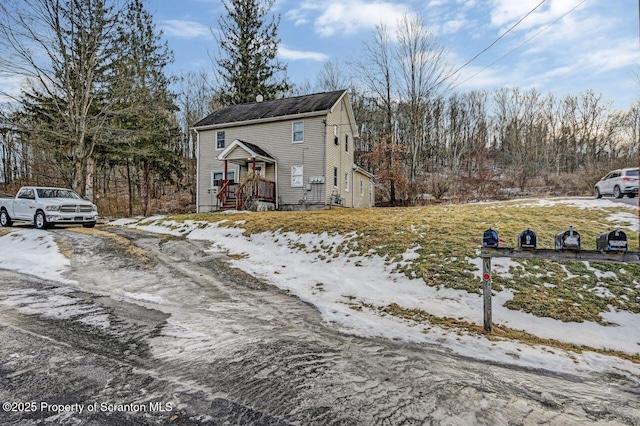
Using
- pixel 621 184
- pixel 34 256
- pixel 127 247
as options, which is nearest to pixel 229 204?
pixel 127 247

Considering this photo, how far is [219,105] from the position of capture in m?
31.0

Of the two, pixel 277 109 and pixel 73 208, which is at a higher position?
pixel 277 109

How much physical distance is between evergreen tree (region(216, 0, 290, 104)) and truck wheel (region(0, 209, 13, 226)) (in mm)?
19552

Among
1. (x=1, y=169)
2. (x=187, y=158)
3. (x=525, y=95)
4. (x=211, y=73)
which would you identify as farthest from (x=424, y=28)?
(x=1, y=169)

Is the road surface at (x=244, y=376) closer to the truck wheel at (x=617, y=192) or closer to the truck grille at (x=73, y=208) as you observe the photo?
the truck grille at (x=73, y=208)

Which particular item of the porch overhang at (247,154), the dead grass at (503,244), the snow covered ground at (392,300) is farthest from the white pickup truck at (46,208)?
the porch overhang at (247,154)

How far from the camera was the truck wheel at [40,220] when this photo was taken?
11.8 m

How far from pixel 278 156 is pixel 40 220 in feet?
35.1

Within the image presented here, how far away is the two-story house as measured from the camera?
17.3 meters

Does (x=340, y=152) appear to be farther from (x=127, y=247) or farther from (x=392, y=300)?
(x=392, y=300)

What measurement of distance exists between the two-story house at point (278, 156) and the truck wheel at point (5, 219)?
829 cm

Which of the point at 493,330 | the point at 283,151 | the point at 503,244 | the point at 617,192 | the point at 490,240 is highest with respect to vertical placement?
the point at 283,151

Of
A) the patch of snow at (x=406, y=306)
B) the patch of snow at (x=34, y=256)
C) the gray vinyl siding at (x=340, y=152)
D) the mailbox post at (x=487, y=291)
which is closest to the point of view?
the patch of snow at (x=406, y=306)

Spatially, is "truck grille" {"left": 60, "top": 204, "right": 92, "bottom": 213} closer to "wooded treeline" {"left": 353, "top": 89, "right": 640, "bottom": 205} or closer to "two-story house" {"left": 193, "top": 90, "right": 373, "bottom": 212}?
"two-story house" {"left": 193, "top": 90, "right": 373, "bottom": 212}
